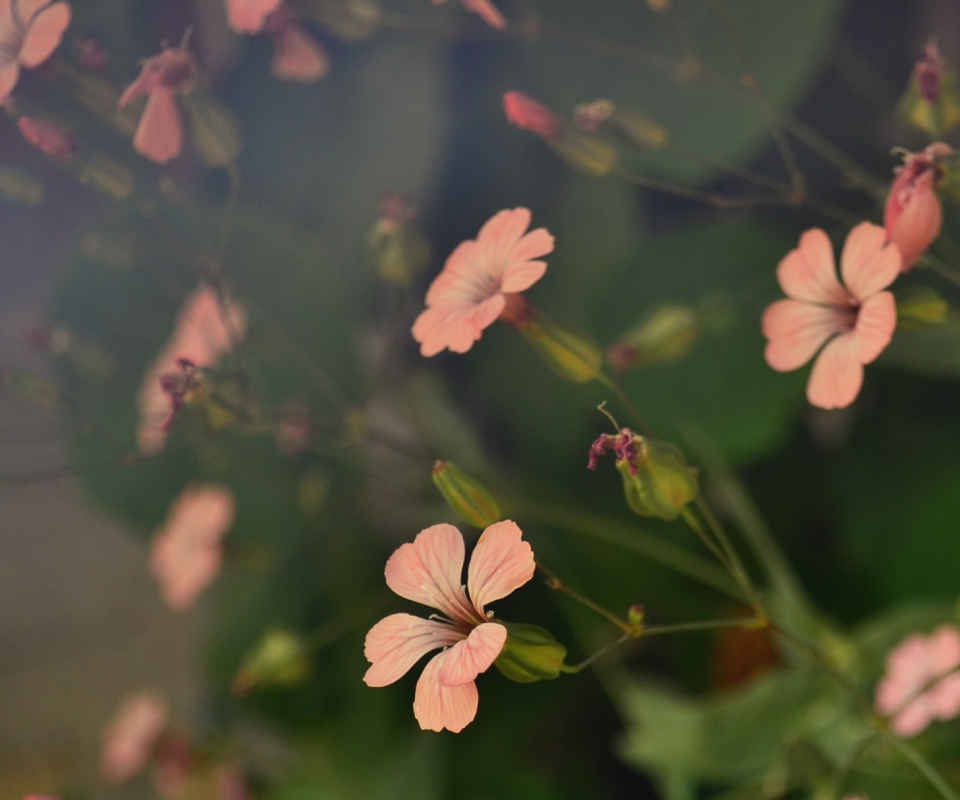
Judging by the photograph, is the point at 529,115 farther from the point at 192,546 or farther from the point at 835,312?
the point at 192,546

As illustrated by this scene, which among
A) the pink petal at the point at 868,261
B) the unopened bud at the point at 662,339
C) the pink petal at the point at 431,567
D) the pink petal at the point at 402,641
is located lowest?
the unopened bud at the point at 662,339

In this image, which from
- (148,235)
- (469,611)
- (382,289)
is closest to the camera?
(469,611)

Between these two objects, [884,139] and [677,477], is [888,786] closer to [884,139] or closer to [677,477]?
[677,477]

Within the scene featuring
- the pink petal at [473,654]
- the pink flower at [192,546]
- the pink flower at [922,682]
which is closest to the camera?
the pink petal at [473,654]

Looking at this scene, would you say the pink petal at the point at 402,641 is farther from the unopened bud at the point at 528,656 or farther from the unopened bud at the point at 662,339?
the unopened bud at the point at 662,339

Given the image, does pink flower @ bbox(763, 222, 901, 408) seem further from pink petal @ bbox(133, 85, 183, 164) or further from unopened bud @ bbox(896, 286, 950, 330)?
pink petal @ bbox(133, 85, 183, 164)

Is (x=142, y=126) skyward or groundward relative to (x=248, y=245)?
skyward

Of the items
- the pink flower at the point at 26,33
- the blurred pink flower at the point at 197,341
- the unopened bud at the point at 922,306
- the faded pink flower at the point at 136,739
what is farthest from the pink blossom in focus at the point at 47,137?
the faded pink flower at the point at 136,739

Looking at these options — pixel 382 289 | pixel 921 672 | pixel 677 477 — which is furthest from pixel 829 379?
pixel 382 289
